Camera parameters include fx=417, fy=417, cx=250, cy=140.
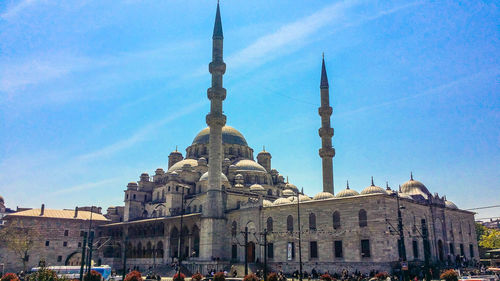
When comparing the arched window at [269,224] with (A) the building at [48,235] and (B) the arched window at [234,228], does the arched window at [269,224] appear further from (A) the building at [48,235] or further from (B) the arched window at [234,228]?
(A) the building at [48,235]

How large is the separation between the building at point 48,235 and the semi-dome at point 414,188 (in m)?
34.9

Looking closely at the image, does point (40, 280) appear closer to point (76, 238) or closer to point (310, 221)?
point (310, 221)

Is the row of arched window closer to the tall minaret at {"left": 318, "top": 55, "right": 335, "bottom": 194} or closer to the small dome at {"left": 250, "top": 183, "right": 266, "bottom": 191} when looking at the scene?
the tall minaret at {"left": 318, "top": 55, "right": 335, "bottom": 194}

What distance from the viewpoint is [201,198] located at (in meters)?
48.4

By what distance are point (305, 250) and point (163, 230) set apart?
19.3m

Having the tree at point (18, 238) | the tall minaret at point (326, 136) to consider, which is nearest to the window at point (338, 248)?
the tall minaret at point (326, 136)

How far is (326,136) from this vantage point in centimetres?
4609

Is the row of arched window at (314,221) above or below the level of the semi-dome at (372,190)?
below

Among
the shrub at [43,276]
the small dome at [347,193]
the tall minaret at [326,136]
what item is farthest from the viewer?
the tall minaret at [326,136]

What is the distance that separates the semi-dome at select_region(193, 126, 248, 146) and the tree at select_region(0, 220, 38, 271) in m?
23.8

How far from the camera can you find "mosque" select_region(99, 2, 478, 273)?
3262cm

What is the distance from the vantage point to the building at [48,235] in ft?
161

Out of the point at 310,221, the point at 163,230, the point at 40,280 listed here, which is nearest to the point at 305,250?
the point at 310,221

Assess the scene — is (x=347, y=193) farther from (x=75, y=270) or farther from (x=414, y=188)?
(x=75, y=270)
